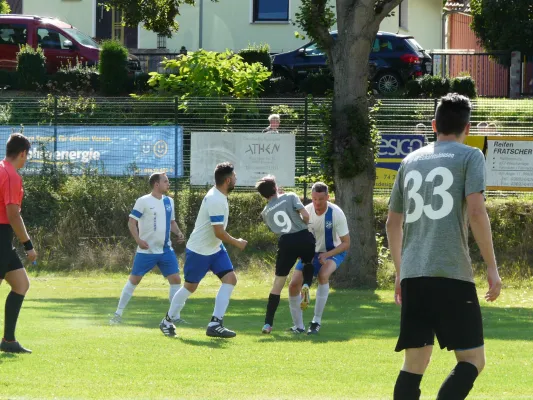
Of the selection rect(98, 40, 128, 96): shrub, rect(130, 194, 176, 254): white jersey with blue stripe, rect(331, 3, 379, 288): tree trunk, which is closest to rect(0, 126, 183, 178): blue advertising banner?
rect(331, 3, 379, 288): tree trunk

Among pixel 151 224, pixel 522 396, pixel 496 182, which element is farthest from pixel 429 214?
pixel 496 182

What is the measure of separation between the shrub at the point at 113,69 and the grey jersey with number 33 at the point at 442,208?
24734 mm

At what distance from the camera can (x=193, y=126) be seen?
23.4 meters

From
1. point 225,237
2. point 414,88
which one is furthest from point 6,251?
point 414,88

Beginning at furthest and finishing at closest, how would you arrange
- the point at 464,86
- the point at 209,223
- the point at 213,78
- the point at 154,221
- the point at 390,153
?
the point at 464,86
the point at 213,78
the point at 390,153
the point at 154,221
the point at 209,223

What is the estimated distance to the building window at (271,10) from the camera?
38625 mm

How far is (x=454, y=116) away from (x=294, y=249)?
20.1ft

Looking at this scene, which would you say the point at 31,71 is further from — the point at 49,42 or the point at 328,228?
the point at 328,228

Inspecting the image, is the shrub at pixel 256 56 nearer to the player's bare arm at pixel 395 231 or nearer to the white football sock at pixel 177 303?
the white football sock at pixel 177 303

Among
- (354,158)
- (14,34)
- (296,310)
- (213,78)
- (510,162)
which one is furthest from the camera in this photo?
(14,34)

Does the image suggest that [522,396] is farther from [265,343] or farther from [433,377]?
[265,343]

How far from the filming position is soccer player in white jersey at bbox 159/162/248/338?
1148cm

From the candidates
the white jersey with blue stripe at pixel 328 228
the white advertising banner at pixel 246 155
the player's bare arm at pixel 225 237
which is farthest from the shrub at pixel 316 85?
the player's bare arm at pixel 225 237

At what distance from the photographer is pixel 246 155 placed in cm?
2247
